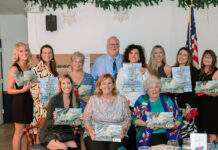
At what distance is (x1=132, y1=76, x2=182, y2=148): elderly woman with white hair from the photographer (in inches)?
115

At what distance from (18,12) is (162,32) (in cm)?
425

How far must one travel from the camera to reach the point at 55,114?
2779 mm

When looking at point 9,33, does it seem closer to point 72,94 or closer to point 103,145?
point 72,94

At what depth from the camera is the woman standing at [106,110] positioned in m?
2.91

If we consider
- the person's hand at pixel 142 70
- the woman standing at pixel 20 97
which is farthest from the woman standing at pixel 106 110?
the woman standing at pixel 20 97

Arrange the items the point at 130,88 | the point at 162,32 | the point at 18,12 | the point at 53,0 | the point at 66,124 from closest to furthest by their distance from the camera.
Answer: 1. the point at 66,124
2. the point at 130,88
3. the point at 53,0
4. the point at 162,32
5. the point at 18,12

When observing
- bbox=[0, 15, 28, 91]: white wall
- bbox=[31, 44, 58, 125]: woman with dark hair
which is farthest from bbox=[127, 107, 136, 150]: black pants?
bbox=[0, 15, 28, 91]: white wall

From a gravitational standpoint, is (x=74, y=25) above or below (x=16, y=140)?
above

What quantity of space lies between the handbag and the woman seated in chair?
0.08 ft

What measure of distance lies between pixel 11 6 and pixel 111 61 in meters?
3.69

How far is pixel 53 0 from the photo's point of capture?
4766 millimetres

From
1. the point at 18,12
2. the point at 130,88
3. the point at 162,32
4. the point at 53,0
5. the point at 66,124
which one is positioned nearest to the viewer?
the point at 66,124

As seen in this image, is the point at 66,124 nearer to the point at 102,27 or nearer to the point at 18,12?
the point at 102,27

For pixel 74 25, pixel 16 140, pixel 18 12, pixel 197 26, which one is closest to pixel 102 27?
pixel 74 25
